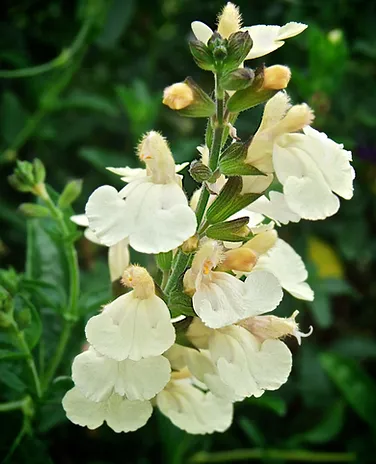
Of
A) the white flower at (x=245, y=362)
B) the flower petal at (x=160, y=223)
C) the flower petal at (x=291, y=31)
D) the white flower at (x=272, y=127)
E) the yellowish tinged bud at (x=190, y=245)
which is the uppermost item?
the flower petal at (x=291, y=31)

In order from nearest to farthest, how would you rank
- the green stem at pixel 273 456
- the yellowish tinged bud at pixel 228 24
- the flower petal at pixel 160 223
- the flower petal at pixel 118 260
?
the flower petal at pixel 160 223 < the yellowish tinged bud at pixel 228 24 < the flower petal at pixel 118 260 < the green stem at pixel 273 456

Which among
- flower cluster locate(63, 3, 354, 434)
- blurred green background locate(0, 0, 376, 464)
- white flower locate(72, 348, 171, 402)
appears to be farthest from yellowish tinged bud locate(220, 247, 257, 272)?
blurred green background locate(0, 0, 376, 464)

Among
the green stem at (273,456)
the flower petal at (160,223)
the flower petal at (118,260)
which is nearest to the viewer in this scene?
the flower petal at (160,223)

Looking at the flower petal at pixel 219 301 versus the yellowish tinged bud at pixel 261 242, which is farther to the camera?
the yellowish tinged bud at pixel 261 242

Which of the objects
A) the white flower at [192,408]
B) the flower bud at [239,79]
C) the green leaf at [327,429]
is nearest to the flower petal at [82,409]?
the white flower at [192,408]

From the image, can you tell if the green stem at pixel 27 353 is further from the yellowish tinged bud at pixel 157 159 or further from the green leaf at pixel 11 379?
the yellowish tinged bud at pixel 157 159

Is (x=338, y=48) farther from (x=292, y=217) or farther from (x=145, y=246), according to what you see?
(x=145, y=246)

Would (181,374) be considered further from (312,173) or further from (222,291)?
(312,173)

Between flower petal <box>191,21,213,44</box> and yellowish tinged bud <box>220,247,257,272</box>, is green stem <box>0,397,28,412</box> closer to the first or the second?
yellowish tinged bud <box>220,247,257,272</box>
